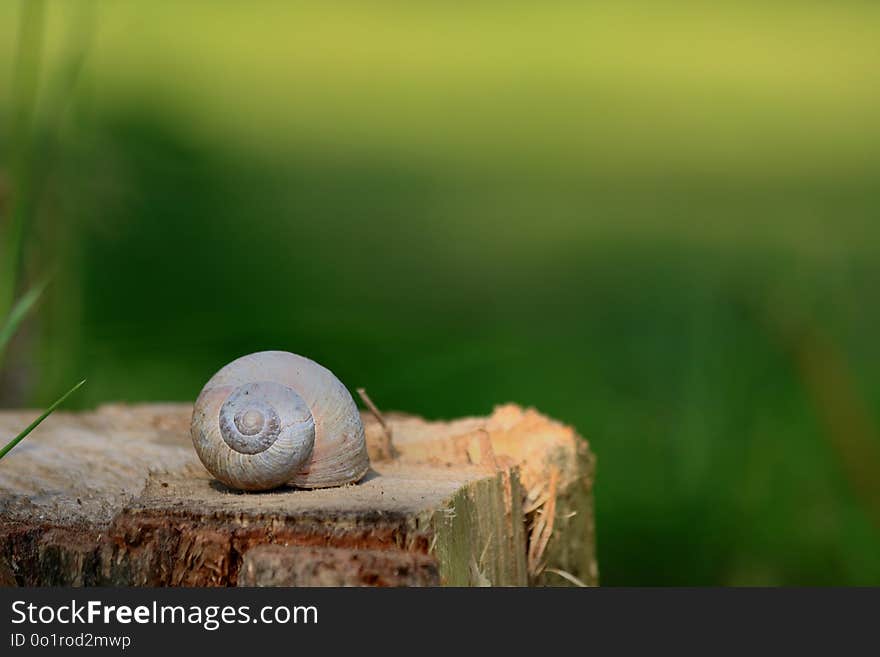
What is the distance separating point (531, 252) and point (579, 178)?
0.36m

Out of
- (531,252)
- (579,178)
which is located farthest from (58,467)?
(579,178)

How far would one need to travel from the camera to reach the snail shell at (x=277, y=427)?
153cm

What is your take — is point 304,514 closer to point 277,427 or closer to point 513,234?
point 277,427

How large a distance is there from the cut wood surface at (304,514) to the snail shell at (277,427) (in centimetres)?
3

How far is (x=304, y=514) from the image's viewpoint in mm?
1381

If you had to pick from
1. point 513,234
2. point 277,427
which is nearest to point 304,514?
point 277,427

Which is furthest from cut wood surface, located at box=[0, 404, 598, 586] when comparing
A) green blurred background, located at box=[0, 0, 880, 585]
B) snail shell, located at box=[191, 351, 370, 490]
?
green blurred background, located at box=[0, 0, 880, 585]

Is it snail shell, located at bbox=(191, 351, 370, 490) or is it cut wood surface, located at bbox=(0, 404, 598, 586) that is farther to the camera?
snail shell, located at bbox=(191, 351, 370, 490)

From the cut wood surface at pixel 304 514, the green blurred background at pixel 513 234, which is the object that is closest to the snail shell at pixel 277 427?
the cut wood surface at pixel 304 514

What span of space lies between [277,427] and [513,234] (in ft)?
7.82

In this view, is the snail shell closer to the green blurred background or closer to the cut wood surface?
the cut wood surface

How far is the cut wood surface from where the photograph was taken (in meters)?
1.36

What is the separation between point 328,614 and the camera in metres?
1.18

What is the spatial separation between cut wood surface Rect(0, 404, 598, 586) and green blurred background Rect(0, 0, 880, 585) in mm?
1232
